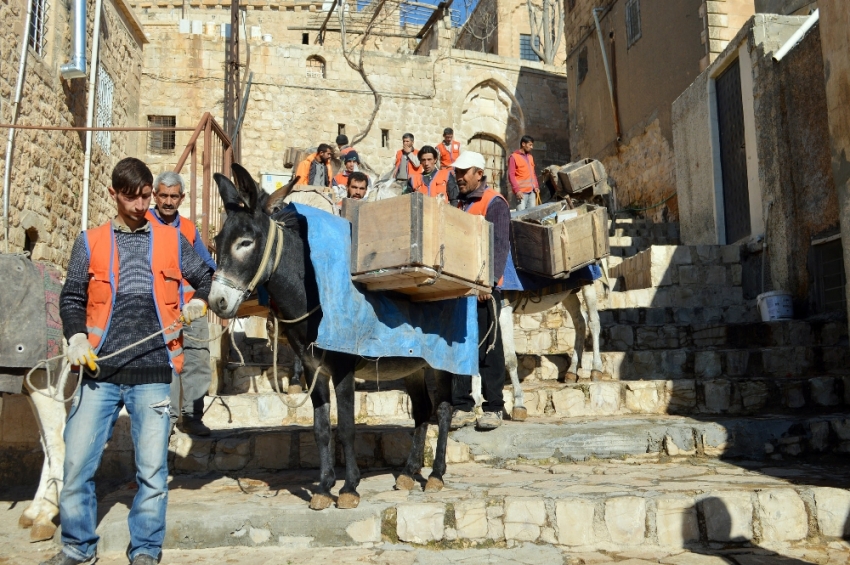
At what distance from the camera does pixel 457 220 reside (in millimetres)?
4879

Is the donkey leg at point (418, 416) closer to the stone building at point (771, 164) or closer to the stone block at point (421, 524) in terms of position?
the stone block at point (421, 524)

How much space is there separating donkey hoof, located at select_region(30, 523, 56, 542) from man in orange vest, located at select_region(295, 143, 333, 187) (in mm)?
5765

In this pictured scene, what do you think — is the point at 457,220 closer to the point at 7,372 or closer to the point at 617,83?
the point at 7,372

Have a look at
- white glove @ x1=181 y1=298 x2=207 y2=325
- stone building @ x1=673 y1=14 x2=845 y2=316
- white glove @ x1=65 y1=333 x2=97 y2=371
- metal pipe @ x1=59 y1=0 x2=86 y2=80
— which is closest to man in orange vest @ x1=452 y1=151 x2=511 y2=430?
white glove @ x1=181 y1=298 x2=207 y2=325

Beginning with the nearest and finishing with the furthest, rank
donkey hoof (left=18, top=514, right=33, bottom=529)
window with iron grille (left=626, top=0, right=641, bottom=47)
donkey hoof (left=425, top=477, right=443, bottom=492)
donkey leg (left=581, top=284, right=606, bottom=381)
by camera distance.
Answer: donkey hoof (left=18, top=514, right=33, bottom=529), donkey hoof (left=425, top=477, right=443, bottom=492), donkey leg (left=581, top=284, right=606, bottom=381), window with iron grille (left=626, top=0, right=641, bottom=47)

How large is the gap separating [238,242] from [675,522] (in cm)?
295

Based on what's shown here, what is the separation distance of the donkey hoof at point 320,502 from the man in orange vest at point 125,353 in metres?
0.98

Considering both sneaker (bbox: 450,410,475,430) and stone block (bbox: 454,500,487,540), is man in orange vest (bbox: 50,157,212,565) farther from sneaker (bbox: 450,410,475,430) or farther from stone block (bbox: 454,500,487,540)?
sneaker (bbox: 450,410,475,430)

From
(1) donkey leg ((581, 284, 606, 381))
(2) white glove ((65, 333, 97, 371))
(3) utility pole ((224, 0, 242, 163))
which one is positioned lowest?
(2) white glove ((65, 333, 97, 371))

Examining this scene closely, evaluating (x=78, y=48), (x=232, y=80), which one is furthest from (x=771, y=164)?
(x=232, y=80)

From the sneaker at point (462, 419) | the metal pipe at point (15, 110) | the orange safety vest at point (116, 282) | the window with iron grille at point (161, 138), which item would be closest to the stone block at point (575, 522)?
the sneaker at point (462, 419)

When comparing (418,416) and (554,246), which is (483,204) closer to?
(554,246)

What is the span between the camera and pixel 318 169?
998 cm

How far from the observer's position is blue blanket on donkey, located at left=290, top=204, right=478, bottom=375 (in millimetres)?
4719
